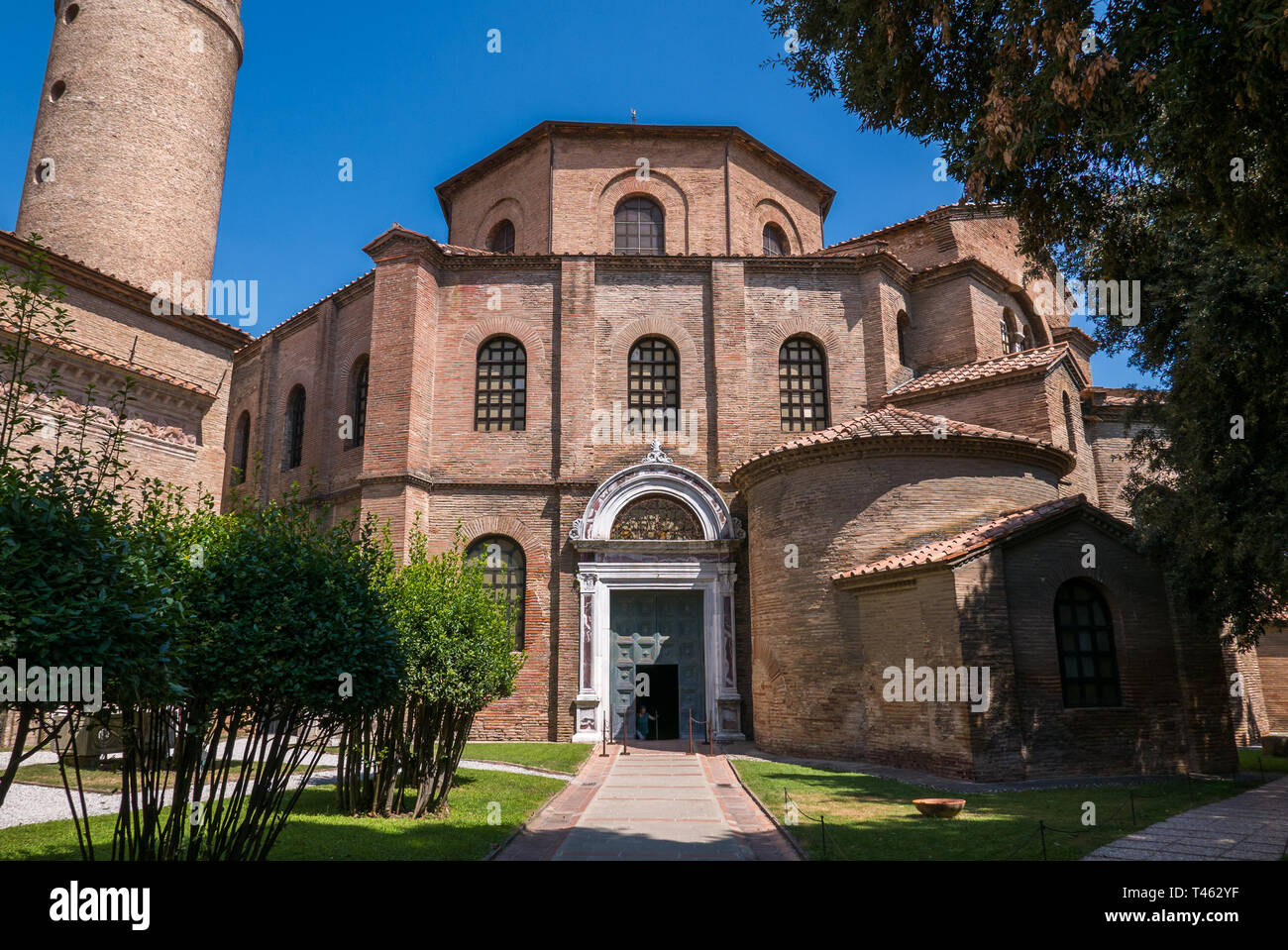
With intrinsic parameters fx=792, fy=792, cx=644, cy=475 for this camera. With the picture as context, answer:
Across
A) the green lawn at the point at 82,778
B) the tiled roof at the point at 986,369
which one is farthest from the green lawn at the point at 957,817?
the tiled roof at the point at 986,369

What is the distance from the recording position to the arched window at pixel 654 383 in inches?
760

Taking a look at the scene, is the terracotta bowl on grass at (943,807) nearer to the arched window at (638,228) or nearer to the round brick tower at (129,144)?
the arched window at (638,228)

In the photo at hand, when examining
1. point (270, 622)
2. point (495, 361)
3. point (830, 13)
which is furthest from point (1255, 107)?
point (495, 361)

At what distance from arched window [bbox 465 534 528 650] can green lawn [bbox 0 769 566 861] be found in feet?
24.5

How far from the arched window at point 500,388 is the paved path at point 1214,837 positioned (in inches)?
576

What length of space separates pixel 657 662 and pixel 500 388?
758 centimetres

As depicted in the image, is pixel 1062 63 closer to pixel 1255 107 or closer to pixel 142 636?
pixel 1255 107

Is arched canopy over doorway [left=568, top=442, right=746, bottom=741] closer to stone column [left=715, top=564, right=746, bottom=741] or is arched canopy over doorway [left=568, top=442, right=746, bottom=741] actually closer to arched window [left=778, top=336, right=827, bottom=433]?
stone column [left=715, top=564, right=746, bottom=741]

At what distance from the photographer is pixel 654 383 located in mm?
19578

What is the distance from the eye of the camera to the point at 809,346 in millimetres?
20141

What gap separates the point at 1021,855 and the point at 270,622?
6.39 metres

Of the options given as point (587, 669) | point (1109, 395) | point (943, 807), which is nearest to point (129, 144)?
point (587, 669)

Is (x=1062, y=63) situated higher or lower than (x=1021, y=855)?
higher
